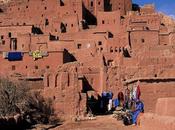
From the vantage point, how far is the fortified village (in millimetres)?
24906

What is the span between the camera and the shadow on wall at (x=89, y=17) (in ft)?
159

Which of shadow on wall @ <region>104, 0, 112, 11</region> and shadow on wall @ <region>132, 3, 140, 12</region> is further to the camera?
shadow on wall @ <region>132, 3, 140, 12</region>

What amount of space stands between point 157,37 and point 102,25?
6.20 m

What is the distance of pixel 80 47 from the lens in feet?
137

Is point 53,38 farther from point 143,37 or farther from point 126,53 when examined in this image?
point 126,53

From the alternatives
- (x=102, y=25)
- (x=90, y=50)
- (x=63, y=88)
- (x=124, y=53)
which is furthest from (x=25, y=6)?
(x=63, y=88)

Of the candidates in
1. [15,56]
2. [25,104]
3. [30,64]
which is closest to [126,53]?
[30,64]

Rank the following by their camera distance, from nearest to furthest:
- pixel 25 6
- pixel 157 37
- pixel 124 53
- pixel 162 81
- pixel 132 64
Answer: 1. pixel 162 81
2. pixel 132 64
3. pixel 124 53
4. pixel 157 37
5. pixel 25 6

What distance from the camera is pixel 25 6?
4931 cm

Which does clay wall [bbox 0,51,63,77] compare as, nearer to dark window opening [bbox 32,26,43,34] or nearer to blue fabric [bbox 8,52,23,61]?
blue fabric [bbox 8,52,23,61]

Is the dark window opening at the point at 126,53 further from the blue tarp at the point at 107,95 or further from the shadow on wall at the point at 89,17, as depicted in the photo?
the shadow on wall at the point at 89,17

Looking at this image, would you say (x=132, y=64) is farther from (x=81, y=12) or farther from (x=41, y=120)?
(x=81, y=12)

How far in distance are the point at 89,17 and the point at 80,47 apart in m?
8.10

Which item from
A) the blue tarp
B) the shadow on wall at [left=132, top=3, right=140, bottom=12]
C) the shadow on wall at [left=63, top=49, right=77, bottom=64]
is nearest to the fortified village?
the shadow on wall at [left=63, top=49, right=77, bottom=64]
